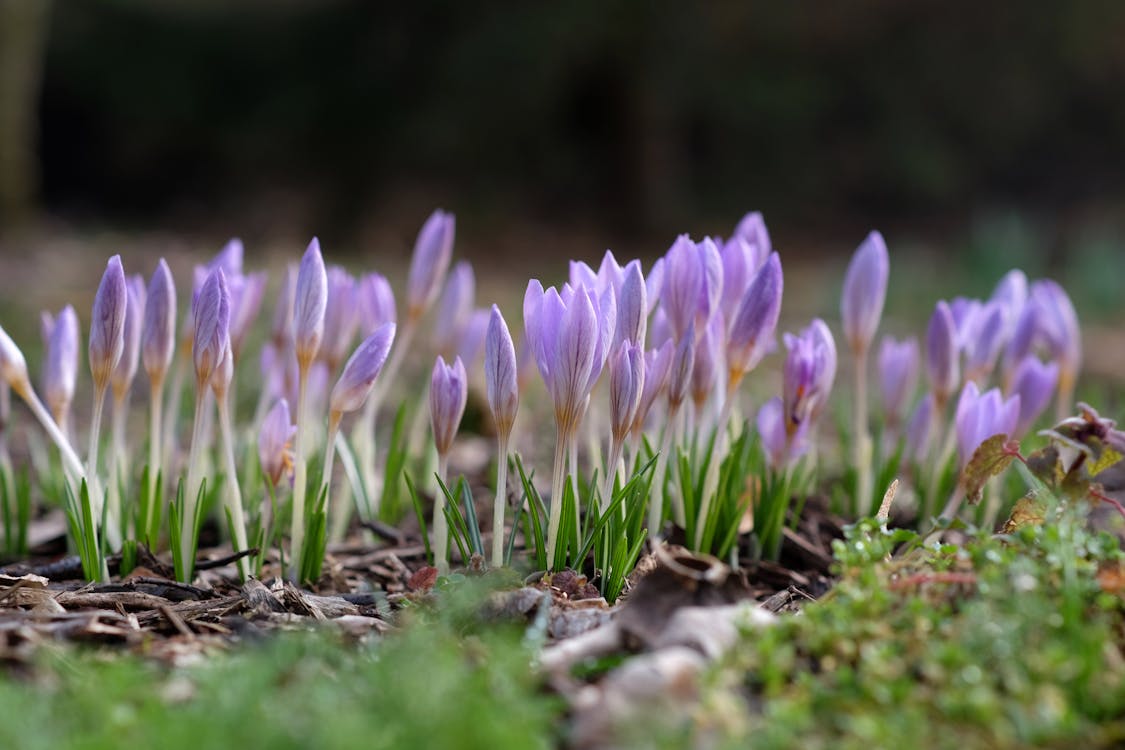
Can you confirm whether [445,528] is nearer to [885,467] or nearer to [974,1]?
[885,467]

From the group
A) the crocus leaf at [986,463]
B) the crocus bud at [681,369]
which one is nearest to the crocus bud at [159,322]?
the crocus bud at [681,369]

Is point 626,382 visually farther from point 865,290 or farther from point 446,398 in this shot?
point 865,290

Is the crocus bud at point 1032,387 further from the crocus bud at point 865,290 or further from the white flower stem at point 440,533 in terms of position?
the white flower stem at point 440,533

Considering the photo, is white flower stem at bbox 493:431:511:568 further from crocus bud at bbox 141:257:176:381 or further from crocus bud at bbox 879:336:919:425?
crocus bud at bbox 879:336:919:425

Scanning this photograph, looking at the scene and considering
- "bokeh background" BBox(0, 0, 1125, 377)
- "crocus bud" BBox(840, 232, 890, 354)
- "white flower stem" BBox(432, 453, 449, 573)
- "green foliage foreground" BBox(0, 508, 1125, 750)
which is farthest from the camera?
"bokeh background" BBox(0, 0, 1125, 377)

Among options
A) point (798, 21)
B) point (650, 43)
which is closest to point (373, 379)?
point (650, 43)

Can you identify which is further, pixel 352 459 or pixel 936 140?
pixel 936 140

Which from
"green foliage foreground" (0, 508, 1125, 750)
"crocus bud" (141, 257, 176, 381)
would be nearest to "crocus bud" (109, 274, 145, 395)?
"crocus bud" (141, 257, 176, 381)
